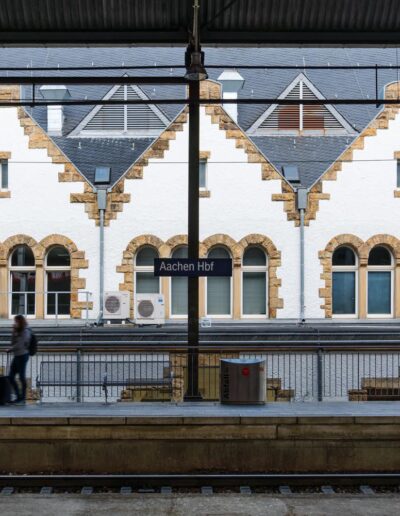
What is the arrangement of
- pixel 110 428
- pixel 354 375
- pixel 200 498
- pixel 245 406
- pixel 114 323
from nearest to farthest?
pixel 200 498, pixel 110 428, pixel 245 406, pixel 354 375, pixel 114 323

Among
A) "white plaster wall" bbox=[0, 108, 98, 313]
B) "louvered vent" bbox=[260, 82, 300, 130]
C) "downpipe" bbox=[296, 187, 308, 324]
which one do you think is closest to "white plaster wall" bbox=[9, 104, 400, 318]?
"white plaster wall" bbox=[0, 108, 98, 313]

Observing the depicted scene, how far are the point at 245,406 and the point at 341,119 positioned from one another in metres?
15.0

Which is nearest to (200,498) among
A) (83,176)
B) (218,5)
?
(218,5)

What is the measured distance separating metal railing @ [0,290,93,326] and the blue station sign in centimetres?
987

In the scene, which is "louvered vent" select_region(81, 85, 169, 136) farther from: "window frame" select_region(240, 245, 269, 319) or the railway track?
the railway track

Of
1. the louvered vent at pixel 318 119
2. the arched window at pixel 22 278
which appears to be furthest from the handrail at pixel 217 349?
the louvered vent at pixel 318 119

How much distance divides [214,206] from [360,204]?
4253 millimetres

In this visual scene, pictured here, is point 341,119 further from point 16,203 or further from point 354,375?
point 354,375

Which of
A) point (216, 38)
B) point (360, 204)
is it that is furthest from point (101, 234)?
point (216, 38)

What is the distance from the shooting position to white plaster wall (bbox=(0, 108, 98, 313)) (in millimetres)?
23172

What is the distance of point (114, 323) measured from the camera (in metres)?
22.8

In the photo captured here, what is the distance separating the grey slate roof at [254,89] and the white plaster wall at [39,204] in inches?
48.4

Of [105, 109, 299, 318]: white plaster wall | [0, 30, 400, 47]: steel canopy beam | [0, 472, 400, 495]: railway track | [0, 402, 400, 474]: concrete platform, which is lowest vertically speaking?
[0, 472, 400, 495]: railway track

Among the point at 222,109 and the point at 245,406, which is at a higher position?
the point at 222,109
